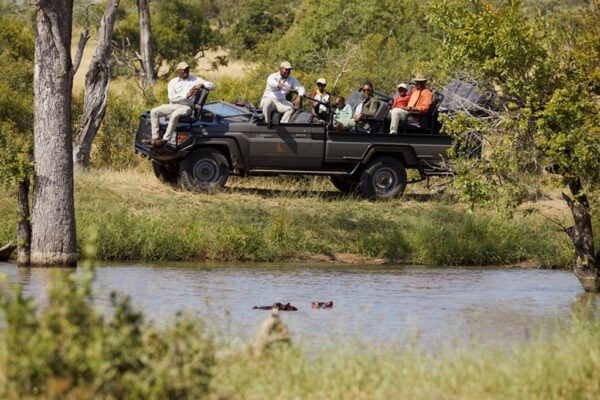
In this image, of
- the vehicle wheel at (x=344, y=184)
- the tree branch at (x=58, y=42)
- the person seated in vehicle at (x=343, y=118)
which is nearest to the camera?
the tree branch at (x=58, y=42)

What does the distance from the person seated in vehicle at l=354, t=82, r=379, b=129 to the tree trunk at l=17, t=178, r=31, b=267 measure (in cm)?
683

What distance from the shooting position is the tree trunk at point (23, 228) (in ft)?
59.0

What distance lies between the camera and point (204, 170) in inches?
881

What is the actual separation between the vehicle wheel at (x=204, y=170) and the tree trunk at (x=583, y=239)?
748cm

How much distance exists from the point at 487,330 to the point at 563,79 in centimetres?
375

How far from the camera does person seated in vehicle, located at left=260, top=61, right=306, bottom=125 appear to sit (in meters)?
22.5

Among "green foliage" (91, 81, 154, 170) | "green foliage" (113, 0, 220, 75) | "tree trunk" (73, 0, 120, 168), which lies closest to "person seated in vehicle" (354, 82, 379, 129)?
"tree trunk" (73, 0, 120, 168)

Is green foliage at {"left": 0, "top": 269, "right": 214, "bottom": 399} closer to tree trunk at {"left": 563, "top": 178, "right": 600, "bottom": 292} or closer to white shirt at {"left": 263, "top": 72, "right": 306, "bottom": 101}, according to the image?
tree trunk at {"left": 563, "top": 178, "right": 600, "bottom": 292}

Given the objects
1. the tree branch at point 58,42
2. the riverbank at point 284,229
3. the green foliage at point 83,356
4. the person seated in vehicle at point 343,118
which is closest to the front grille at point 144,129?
the riverbank at point 284,229

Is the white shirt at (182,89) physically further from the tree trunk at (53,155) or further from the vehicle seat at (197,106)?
the tree trunk at (53,155)

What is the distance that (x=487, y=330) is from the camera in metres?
13.3

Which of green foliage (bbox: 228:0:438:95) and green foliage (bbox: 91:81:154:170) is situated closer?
green foliage (bbox: 91:81:154:170)

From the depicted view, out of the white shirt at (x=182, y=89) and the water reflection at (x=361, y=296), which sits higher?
the white shirt at (x=182, y=89)

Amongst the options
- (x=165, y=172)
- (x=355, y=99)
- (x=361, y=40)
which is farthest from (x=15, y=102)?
(x=361, y=40)
